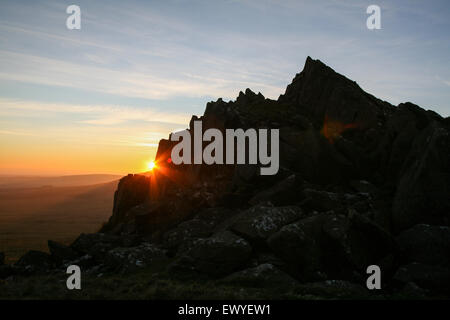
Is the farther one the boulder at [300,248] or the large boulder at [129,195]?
the large boulder at [129,195]

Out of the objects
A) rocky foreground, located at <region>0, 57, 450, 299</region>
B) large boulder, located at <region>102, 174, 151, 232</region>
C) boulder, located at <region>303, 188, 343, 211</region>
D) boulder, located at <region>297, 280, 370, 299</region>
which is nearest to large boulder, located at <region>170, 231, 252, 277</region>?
rocky foreground, located at <region>0, 57, 450, 299</region>

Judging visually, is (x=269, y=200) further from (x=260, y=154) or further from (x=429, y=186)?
(x=429, y=186)

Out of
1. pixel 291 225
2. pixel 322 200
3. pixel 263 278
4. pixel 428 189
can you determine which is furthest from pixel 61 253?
pixel 428 189

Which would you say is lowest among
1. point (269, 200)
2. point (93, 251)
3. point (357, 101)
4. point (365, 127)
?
point (93, 251)

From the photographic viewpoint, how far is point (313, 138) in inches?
1265

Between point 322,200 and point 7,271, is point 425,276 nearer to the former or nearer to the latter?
point 322,200

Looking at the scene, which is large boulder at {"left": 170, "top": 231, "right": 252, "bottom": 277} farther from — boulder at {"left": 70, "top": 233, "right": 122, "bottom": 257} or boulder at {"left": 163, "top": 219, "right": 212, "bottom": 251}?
boulder at {"left": 70, "top": 233, "right": 122, "bottom": 257}

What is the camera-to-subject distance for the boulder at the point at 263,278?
678 inches

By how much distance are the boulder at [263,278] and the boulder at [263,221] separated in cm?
327

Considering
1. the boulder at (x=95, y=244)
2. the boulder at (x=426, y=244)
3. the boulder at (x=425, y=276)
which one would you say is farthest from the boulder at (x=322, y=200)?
the boulder at (x=95, y=244)

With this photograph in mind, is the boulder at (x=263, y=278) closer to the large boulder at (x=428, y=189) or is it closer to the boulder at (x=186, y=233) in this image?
the boulder at (x=186, y=233)
